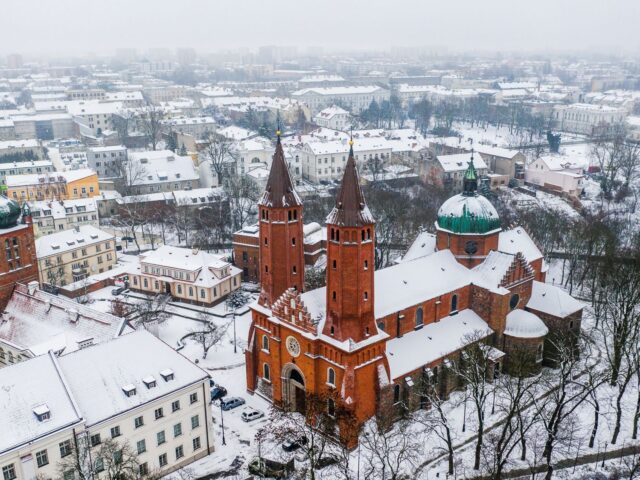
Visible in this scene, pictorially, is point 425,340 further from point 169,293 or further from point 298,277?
point 169,293

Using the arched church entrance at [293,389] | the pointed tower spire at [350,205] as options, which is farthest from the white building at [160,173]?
the pointed tower spire at [350,205]

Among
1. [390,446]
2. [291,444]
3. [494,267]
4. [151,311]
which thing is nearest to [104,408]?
[291,444]

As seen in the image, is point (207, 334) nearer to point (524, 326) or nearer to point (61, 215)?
point (524, 326)

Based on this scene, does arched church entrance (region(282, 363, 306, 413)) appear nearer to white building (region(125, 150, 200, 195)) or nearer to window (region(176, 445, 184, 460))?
window (region(176, 445, 184, 460))

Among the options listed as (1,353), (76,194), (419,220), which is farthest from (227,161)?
(1,353)

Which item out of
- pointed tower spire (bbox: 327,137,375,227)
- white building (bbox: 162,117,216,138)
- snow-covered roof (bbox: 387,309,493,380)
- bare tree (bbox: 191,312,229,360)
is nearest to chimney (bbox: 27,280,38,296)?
bare tree (bbox: 191,312,229,360)
